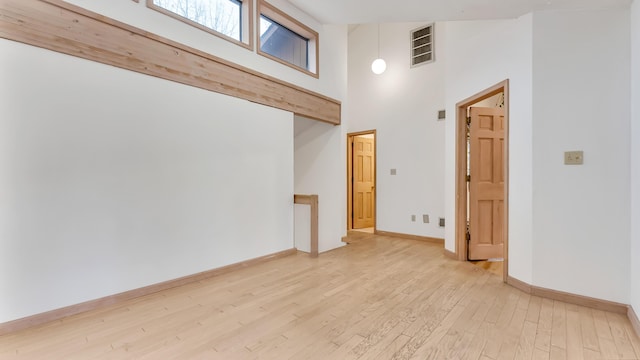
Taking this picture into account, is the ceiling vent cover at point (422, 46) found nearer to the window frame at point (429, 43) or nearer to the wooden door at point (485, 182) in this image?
the window frame at point (429, 43)

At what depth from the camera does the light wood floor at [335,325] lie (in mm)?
1856

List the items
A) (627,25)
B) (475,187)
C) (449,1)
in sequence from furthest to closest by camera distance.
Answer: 1. (475,187)
2. (449,1)
3. (627,25)

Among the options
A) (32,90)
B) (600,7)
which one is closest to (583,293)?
(600,7)

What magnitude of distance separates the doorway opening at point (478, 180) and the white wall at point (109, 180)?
274 centimetres

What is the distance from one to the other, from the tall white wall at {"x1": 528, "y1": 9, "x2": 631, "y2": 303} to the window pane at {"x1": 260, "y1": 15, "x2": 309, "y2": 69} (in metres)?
2.79

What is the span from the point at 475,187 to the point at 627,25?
207 centimetres

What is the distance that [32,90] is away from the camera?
209cm

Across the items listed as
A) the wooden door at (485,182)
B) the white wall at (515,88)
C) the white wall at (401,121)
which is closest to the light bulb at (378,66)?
the white wall at (401,121)

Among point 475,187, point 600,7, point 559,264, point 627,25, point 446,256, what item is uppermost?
point 600,7

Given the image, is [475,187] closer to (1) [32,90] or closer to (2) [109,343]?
(2) [109,343]

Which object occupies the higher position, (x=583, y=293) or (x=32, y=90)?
(x=32, y=90)

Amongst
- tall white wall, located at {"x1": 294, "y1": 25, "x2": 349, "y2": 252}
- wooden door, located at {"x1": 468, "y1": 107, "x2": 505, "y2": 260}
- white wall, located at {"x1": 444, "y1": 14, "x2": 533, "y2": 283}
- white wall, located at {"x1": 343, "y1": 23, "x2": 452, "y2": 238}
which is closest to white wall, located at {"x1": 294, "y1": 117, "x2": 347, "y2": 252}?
tall white wall, located at {"x1": 294, "y1": 25, "x2": 349, "y2": 252}

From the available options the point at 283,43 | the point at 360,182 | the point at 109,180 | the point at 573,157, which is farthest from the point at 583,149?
the point at 360,182

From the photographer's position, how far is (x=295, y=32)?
165 inches
